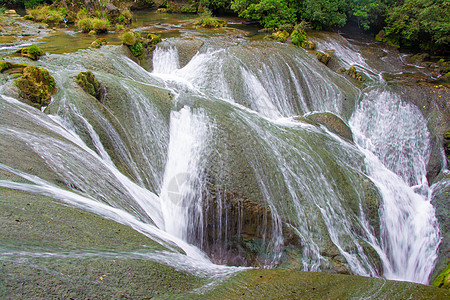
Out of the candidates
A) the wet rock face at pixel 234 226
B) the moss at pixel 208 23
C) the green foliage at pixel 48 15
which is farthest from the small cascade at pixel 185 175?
the green foliage at pixel 48 15

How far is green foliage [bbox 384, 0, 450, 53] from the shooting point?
1474 centimetres

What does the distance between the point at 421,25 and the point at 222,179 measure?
16.8 m

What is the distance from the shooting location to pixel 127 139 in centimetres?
615

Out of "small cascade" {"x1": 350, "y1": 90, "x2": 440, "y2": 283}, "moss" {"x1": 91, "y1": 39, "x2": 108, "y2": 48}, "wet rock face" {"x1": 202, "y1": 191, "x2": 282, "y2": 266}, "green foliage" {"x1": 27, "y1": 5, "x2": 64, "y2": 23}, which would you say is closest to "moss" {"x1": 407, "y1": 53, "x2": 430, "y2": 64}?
"small cascade" {"x1": 350, "y1": 90, "x2": 440, "y2": 283}

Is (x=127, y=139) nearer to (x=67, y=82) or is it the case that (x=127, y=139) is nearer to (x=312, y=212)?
(x=67, y=82)

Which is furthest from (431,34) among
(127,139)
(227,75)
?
(127,139)

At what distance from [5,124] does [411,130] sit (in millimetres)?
10818

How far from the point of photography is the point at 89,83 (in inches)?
254

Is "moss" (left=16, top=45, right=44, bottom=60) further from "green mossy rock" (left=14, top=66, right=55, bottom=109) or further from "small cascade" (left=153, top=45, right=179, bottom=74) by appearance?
"small cascade" (left=153, top=45, right=179, bottom=74)

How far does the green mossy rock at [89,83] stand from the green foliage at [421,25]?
55.3 ft

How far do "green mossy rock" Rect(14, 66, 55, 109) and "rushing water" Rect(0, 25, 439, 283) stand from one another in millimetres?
266

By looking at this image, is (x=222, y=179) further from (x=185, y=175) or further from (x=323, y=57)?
(x=323, y=57)

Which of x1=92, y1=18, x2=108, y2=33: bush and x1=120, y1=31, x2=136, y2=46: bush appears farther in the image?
x1=92, y1=18, x2=108, y2=33: bush

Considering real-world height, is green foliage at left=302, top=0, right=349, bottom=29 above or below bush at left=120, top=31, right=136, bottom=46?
above
